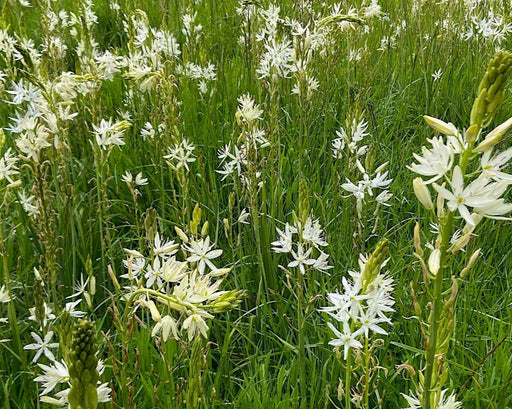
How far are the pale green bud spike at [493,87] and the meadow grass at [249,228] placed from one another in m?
0.72

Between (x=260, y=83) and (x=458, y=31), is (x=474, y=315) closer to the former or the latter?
(x=260, y=83)

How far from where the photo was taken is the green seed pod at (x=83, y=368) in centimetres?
102

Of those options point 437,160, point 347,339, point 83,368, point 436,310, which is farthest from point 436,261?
point 83,368

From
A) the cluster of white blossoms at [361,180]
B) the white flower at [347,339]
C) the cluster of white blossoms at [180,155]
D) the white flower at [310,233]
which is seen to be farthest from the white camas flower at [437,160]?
the cluster of white blossoms at [180,155]

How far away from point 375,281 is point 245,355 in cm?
118

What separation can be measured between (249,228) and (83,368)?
7.12ft

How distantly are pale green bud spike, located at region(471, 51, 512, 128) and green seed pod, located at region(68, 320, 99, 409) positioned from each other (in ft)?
2.83

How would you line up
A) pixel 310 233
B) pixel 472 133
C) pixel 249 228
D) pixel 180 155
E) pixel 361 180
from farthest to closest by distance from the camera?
1. pixel 249 228
2. pixel 361 180
3. pixel 180 155
4. pixel 310 233
5. pixel 472 133

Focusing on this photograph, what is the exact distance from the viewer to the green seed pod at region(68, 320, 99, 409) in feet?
3.34

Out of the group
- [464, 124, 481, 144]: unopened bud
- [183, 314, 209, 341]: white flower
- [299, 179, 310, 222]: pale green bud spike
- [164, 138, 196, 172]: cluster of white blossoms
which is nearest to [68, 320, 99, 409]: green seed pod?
[183, 314, 209, 341]: white flower

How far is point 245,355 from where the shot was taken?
2.53m

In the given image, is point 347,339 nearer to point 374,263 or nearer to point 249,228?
point 374,263

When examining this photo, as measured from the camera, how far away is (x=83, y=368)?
103cm

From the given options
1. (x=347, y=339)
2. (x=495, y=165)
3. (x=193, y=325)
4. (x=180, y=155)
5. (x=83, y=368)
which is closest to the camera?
(x=83, y=368)
